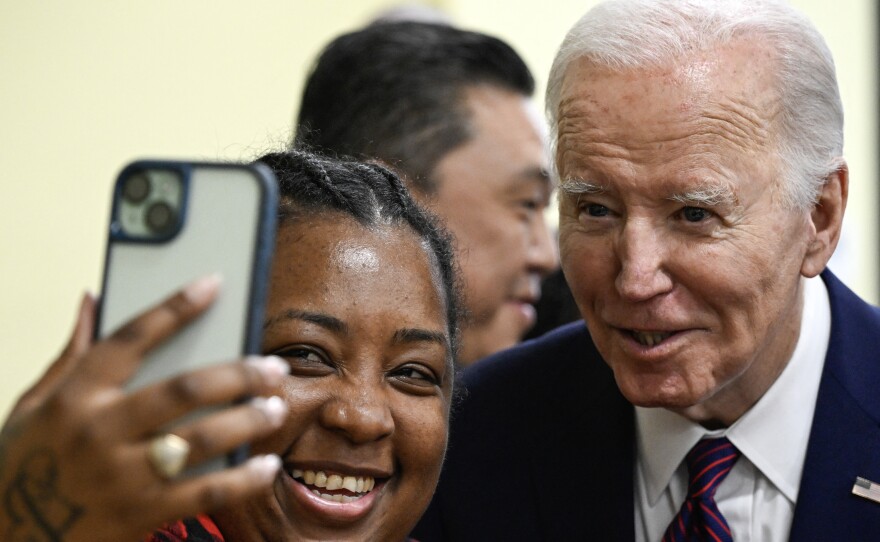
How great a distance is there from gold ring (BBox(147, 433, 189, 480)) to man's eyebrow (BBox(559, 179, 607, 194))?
3.66 feet

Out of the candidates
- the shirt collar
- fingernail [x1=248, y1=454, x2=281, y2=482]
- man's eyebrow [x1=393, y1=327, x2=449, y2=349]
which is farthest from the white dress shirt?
fingernail [x1=248, y1=454, x2=281, y2=482]

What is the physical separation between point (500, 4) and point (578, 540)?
3624 millimetres

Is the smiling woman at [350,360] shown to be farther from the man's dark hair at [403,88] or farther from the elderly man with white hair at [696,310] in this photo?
the man's dark hair at [403,88]

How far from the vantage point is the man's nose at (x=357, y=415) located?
1.57m

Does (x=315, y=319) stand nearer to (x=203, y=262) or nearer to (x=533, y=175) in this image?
(x=203, y=262)

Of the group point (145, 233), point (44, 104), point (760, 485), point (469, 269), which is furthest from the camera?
point (44, 104)

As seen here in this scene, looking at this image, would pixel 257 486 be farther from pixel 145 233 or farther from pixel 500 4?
pixel 500 4

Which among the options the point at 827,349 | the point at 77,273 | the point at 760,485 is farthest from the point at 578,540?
the point at 77,273

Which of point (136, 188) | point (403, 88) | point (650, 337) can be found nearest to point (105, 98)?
point (403, 88)

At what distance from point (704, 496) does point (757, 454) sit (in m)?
0.13

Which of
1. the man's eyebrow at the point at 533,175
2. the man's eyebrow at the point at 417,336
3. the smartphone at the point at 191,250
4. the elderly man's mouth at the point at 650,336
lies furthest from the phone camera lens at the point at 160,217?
the man's eyebrow at the point at 533,175

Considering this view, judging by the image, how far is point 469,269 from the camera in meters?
2.94

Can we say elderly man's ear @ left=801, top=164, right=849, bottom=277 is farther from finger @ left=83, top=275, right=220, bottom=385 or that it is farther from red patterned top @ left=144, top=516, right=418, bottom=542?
finger @ left=83, top=275, right=220, bottom=385

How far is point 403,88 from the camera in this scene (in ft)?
9.81
